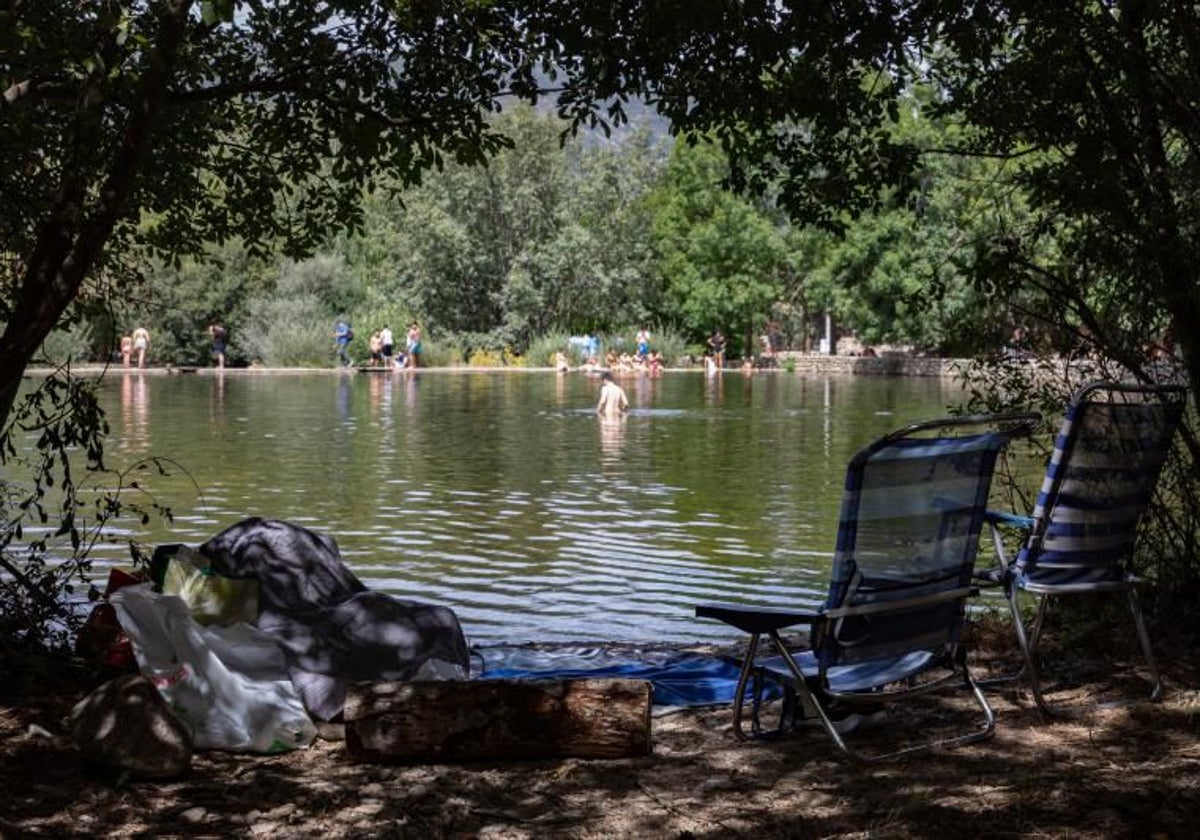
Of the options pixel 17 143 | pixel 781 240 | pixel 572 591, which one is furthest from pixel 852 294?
pixel 17 143

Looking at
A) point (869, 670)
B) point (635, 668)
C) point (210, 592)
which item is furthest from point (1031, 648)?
point (210, 592)

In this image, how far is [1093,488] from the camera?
520cm

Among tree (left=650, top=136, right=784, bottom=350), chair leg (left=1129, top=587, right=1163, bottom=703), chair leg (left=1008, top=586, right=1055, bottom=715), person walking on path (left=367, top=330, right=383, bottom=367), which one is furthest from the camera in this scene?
tree (left=650, top=136, right=784, bottom=350)

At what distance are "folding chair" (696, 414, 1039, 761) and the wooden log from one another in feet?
1.30

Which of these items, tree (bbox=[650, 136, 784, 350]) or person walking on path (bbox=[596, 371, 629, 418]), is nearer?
person walking on path (bbox=[596, 371, 629, 418])

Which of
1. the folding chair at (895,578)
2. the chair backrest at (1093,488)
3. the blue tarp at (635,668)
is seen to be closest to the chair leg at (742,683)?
the folding chair at (895,578)

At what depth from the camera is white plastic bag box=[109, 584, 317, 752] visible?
5.30m

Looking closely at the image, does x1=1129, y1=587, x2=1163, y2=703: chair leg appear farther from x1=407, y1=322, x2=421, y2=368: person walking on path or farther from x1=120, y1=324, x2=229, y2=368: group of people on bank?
x1=407, y1=322, x2=421, y2=368: person walking on path

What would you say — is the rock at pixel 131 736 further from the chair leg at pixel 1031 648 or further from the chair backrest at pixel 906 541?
the chair leg at pixel 1031 648

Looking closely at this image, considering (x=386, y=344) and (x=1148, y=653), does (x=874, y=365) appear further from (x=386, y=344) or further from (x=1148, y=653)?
(x=1148, y=653)

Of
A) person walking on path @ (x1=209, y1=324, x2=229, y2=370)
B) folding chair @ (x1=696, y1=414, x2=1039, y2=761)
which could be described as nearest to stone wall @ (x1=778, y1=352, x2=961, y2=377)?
person walking on path @ (x1=209, y1=324, x2=229, y2=370)

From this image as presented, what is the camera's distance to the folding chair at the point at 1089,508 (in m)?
5.09

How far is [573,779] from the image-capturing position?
467cm

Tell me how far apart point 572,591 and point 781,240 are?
53.6 m
